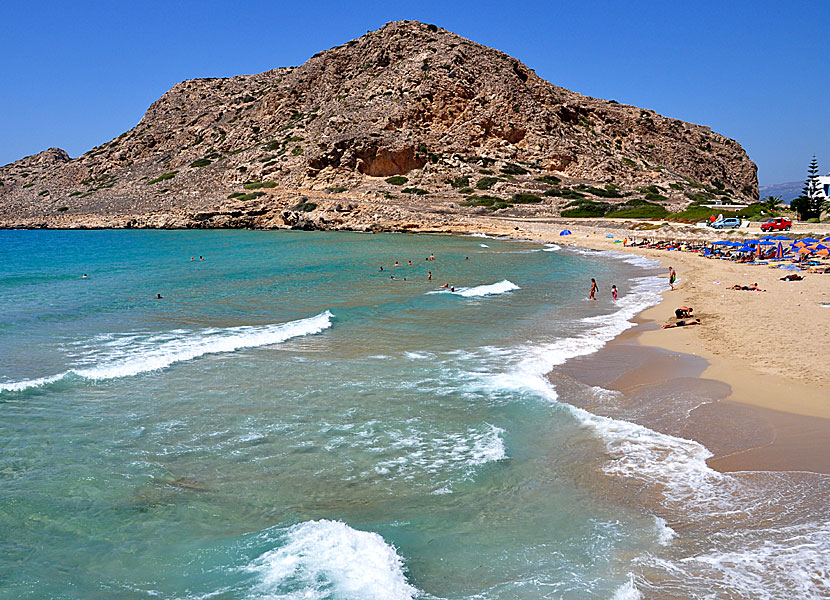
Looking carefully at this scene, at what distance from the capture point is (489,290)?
78.0 feet

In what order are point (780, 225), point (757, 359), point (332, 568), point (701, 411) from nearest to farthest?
point (332, 568)
point (701, 411)
point (757, 359)
point (780, 225)

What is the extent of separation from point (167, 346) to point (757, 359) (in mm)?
13070

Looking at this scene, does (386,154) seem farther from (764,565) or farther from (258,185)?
(764,565)

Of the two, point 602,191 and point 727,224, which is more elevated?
point 602,191

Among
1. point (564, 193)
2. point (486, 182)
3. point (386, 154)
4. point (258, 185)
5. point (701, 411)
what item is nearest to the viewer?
point (701, 411)

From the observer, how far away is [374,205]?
61.2 m

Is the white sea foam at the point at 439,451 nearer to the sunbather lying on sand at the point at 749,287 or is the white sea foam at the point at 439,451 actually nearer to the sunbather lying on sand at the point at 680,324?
the sunbather lying on sand at the point at 680,324

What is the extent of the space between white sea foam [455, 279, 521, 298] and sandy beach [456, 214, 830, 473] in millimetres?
6099

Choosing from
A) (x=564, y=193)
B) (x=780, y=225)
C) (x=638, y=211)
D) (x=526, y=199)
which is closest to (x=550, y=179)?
(x=564, y=193)

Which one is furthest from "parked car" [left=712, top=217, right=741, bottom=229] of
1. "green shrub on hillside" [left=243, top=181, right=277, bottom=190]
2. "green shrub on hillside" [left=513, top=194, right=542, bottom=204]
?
"green shrub on hillside" [left=243, top=181, right=277, bottom=190]

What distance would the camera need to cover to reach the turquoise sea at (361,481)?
5234 mm

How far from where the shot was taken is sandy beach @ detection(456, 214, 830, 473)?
24.9 feet

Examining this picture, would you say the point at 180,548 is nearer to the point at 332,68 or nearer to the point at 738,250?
the point at 738,250

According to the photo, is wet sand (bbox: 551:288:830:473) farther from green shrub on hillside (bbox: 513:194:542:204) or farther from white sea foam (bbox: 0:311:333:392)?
green shrub on hillside (bbox: 513:194:542:204)
